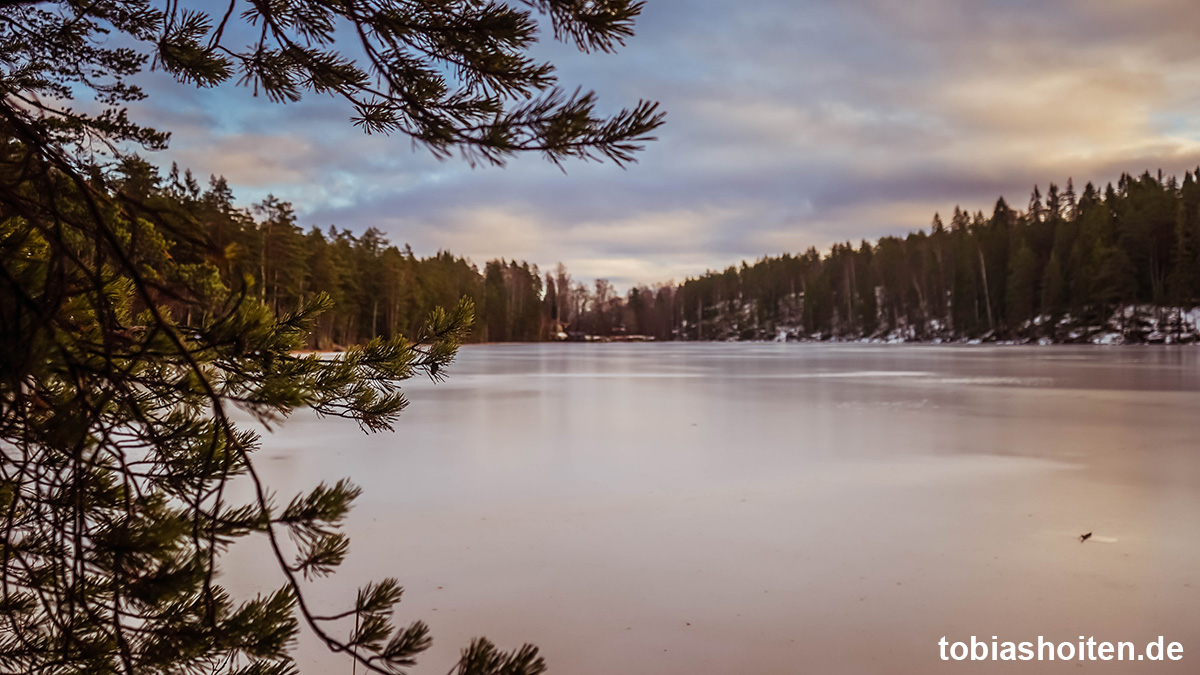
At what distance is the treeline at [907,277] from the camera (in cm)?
3198

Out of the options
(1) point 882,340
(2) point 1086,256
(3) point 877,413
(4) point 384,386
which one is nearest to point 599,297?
(1) point 882,340

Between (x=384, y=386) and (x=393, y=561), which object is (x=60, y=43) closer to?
(x=384, y=386)

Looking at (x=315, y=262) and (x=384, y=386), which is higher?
(x=315, y=262)

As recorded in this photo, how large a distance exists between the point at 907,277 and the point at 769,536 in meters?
62.3

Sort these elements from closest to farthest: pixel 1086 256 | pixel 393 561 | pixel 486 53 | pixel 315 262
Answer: pixel 486 53 → pixel 393 561 → pixel 315 262 → pixel 1086 256

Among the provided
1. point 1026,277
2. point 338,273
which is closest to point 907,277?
point 1026,277

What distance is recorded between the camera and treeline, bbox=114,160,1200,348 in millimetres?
31984

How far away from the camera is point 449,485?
4828 mm

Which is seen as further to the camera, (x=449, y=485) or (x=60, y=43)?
(x=449, y=485)

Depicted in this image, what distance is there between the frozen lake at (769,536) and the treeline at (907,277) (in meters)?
11.6

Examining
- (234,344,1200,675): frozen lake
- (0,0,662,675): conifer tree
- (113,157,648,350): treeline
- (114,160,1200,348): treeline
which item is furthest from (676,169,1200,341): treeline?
(0,0,662,675): conifer tree

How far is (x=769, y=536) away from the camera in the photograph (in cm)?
362

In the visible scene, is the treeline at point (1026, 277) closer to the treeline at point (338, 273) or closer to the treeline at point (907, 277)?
the treeline at point (907, 277)

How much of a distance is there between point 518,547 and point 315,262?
33371 millimetres
